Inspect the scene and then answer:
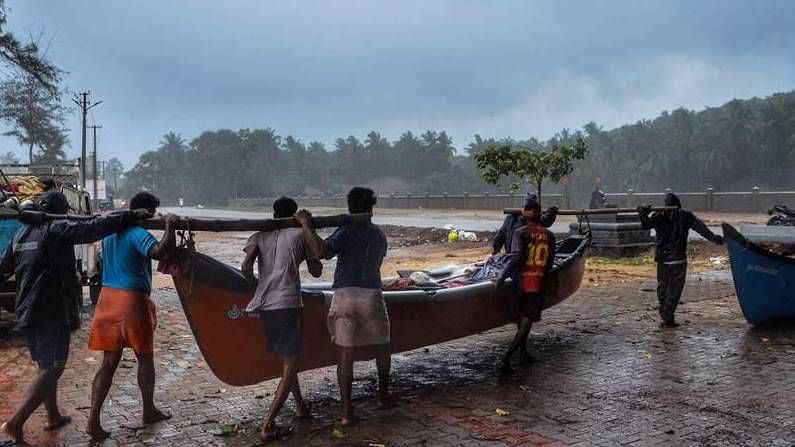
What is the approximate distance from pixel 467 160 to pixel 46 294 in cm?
8701

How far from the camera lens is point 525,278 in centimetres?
684

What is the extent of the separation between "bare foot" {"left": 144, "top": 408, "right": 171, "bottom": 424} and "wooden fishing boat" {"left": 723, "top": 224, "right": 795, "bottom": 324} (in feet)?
21.9

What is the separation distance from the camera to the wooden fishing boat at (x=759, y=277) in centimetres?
822

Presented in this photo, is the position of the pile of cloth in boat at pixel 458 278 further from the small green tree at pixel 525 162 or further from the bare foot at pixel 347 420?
the small green tree at pixel 525 162

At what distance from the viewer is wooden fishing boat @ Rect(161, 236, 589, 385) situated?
5082 millimetres

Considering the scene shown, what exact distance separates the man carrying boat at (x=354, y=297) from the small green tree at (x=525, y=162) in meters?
12.0

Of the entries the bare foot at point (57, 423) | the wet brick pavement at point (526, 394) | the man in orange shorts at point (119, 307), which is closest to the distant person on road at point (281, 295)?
the wet brick pavement at point (526, 394)

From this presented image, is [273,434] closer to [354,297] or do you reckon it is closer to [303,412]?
[303,412]

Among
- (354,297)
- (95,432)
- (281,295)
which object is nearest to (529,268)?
(354,297)

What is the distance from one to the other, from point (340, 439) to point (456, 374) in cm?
207

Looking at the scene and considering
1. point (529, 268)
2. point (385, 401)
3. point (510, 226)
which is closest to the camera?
point (385, 401)

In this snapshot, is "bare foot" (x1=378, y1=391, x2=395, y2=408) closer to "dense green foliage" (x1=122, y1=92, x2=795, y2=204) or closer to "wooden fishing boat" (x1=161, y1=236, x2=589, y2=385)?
"wooden fishing boat" (x1=161, y1=236, x2=589, y2=385)

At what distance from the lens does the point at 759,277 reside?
8.26m

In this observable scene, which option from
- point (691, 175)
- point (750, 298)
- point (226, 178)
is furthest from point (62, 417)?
point (226, 178)
